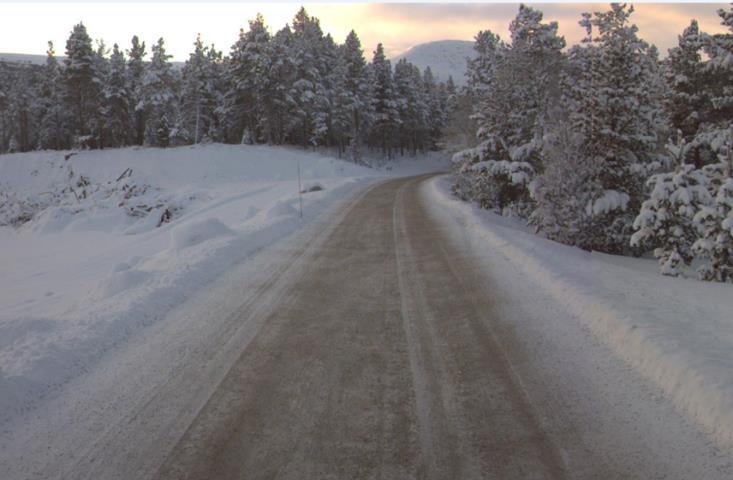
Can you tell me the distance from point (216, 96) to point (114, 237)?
1752 inches

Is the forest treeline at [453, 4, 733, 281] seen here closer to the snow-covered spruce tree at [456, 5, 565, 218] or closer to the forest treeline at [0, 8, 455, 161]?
the snow-covered spruce tree at [456, 5, 565, 218]

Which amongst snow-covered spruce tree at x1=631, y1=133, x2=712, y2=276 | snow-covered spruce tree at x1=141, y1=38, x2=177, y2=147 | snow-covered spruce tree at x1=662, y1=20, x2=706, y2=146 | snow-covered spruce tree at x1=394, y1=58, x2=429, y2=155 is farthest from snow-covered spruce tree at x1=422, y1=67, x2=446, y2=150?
snow-covered spruce tree at x1=631, y1=133, x2=712, y2=276

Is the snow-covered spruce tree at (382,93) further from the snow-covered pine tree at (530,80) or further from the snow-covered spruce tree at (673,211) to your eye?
the snow-covered spruce tree at (673,211)

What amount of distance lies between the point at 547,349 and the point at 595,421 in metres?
1.54

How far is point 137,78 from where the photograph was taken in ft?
207

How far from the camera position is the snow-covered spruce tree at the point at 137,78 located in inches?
2314

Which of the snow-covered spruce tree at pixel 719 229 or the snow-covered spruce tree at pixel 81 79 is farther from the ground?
the snow-covered spruce tree at pixel 81 79

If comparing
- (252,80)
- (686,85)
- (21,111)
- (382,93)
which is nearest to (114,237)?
(686,85)

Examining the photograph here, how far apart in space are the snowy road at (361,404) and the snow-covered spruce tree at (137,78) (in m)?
57.7

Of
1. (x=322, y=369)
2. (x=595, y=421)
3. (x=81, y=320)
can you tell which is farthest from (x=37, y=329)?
(x=595, y=421)

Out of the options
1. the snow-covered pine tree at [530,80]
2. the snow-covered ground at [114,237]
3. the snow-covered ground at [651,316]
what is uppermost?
the snow-covered pine tree at [530,80]

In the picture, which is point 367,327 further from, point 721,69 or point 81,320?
point 721,69

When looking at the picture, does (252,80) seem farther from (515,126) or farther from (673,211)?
(673,211)

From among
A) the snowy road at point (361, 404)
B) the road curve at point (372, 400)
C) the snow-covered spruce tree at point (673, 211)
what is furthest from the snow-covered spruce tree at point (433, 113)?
the snowy road at point (361, 404)
